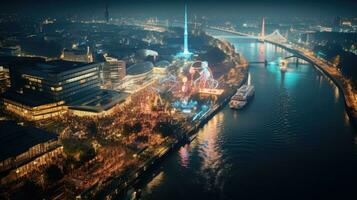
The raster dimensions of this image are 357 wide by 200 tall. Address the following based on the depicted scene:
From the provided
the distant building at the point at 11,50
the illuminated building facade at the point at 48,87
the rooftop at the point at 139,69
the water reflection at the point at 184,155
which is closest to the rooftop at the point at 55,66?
the illuminated building facade at the point at 48,87

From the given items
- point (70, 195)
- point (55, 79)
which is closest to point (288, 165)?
point (70, 195)

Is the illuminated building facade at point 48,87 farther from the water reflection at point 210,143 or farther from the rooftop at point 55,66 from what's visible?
the water reflection at point 210,143

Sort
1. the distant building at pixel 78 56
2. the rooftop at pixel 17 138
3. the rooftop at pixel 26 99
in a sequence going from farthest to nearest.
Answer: the distant building at pixel 78 56
the rooftop at pixel 26 99
the rooftop at pixel 17 138

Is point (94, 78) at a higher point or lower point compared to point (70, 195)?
higher

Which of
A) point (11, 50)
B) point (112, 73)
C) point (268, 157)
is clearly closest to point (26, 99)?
point (112, 73)

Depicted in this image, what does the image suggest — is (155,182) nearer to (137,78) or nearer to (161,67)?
(137,78)

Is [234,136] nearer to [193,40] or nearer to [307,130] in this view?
[307,130]

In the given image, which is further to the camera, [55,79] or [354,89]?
[354,89]

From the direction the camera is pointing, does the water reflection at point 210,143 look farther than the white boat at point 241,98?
No
